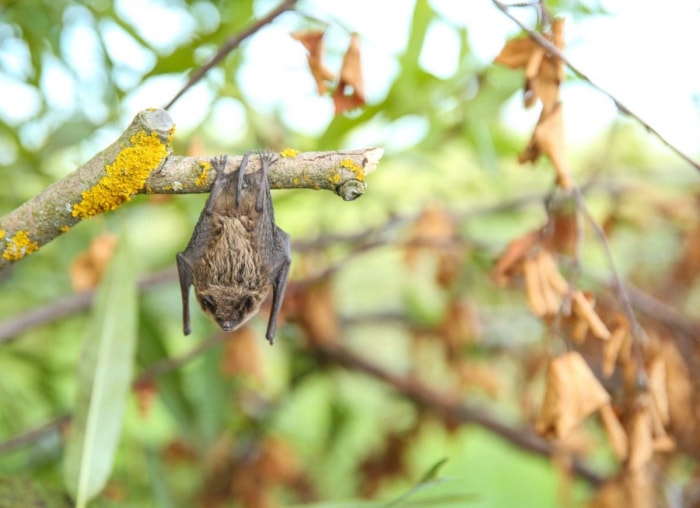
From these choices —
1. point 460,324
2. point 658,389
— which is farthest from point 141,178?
point 460,324

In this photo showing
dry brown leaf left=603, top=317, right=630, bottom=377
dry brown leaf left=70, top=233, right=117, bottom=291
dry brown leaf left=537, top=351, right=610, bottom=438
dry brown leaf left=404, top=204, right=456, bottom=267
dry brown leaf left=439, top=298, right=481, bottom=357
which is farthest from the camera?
dry brown leaf left=439, top=298, right=481, bottom=357

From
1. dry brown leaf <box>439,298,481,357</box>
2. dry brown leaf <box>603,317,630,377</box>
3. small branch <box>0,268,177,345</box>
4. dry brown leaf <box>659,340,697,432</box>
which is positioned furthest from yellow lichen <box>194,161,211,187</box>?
dry brown leaf <box>439,298,481,357</box>

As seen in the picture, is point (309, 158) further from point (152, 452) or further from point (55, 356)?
point (55, 356)

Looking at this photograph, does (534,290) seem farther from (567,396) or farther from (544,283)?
(567,396)

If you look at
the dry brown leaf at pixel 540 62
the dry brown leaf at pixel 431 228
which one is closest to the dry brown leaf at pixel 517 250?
the dry brown leaf at pixel 540 62

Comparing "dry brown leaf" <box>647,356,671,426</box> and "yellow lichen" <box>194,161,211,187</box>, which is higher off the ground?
"yellow lichen" <box>194,161,211,187</box>

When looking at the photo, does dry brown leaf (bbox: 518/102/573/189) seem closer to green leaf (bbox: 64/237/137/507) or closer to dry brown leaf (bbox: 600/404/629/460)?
dry brown leaf (bbox: 600/404/629/460)
